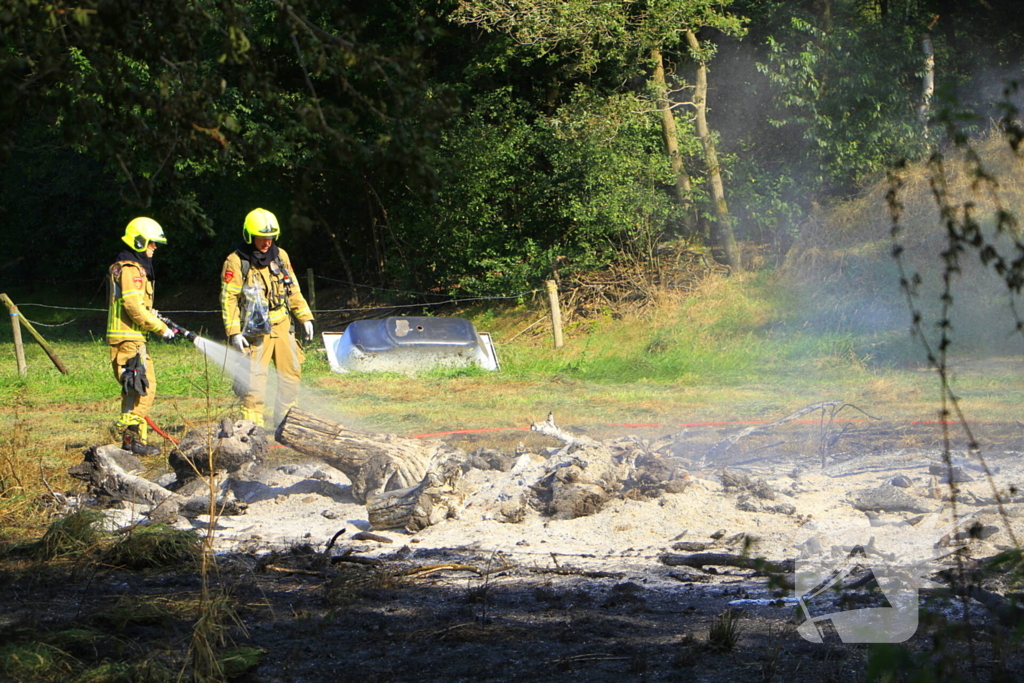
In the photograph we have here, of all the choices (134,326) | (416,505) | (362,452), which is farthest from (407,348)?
(416,505)

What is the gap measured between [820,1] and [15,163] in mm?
20807

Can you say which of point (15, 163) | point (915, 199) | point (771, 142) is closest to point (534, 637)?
point (915, 199)

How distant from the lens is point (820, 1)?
18516 mm

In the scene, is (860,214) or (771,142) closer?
(860,214)

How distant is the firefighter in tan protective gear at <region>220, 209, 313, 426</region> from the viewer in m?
8.29

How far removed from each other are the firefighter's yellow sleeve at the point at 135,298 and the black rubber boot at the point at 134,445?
863 millimetres

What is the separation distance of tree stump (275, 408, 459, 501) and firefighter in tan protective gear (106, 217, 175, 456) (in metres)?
1.91

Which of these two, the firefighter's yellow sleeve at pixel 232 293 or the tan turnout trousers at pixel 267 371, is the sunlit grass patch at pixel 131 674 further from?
the firefighter's yellow sleeve at pixel 232 293

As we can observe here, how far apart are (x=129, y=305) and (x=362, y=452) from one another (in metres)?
2.75

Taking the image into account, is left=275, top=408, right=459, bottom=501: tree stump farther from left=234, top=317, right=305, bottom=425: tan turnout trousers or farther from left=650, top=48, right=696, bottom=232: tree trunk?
left=650, top=48, right=696, bottom=232: tree trunk

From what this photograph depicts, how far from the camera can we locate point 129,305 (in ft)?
25.6

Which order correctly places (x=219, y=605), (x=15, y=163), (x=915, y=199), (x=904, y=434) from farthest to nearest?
1. (x=15, y=163)
2. (x=915, y=199)
3. (x=904, y=434)
4. (x=219, y=605)

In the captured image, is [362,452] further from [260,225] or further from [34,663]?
[34,663]

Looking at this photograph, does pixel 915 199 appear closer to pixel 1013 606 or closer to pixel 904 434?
Answer: pixel 904 434
